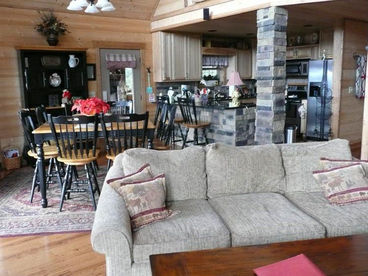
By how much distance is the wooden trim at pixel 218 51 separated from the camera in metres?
8.02

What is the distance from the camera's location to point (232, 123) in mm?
5559

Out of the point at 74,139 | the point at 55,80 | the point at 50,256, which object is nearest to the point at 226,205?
the point at 50,256

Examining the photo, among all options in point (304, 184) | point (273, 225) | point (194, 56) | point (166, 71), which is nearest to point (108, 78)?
point (166, 71)

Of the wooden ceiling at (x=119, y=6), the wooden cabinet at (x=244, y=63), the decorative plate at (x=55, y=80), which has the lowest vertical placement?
the decorative plate at (x=55, y=80)

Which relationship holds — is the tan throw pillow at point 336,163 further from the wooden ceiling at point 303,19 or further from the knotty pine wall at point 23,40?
the knotty pine wall at point 23,40

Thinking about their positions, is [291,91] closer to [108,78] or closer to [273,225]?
[108,78]

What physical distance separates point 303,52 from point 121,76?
4.02 m

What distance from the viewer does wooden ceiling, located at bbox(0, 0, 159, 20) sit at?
5.70 meters

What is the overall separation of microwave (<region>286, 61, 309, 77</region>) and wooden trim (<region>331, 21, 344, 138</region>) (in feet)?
3.71

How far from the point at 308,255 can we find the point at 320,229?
22.7 inches

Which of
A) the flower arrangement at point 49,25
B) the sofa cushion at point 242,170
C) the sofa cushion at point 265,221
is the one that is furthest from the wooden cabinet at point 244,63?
the sofa cushion at point 265,221

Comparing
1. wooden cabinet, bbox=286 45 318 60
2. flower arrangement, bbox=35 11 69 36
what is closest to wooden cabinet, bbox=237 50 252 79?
wooden cabinet, bbox=286 45 318 60

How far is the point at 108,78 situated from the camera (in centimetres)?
684

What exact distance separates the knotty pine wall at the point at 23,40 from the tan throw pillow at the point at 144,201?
4227 mm
